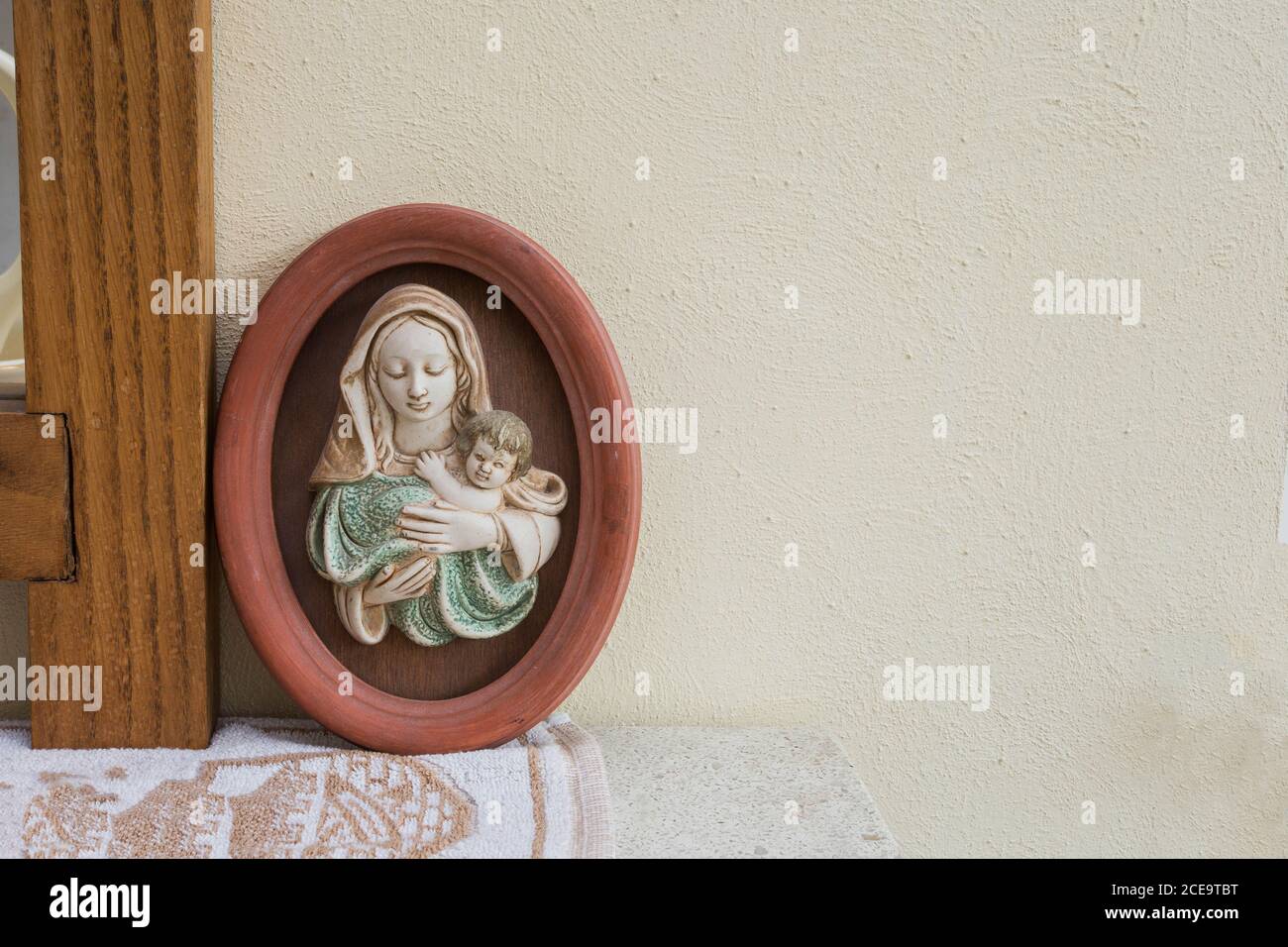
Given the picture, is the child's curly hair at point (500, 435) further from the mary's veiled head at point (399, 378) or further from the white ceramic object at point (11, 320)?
the white ceramic object at point (11, 320)

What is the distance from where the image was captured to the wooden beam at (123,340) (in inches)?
30.1

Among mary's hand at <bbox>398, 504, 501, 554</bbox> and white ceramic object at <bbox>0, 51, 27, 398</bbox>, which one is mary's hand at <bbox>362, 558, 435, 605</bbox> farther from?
white ceramic object at <bbox>0, 51, 27, 398</bbox>

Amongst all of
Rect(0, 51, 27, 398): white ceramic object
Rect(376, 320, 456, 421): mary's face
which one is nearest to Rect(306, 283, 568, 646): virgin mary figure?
Rect(376, 320, 456, 421): mary's face

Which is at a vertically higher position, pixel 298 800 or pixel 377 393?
pixel 377 393

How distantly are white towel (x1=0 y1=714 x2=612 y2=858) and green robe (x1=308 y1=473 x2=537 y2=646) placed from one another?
11 centimetres

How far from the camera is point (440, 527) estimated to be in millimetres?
802

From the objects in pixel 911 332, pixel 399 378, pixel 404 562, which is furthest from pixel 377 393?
pixel 911 332

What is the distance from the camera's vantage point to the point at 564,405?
835mm

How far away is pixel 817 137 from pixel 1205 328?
41cm

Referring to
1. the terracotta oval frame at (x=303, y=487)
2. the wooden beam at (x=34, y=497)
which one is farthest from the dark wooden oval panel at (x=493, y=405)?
the wooden beam at (x=34, y=497)

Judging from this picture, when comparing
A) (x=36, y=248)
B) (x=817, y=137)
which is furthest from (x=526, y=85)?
(x=36, y=248)

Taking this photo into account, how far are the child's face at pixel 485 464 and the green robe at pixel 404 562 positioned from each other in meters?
Answer: 0.04

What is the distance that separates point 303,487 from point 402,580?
0.40 ft

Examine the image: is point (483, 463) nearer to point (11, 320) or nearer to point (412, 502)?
point (412, 502)
